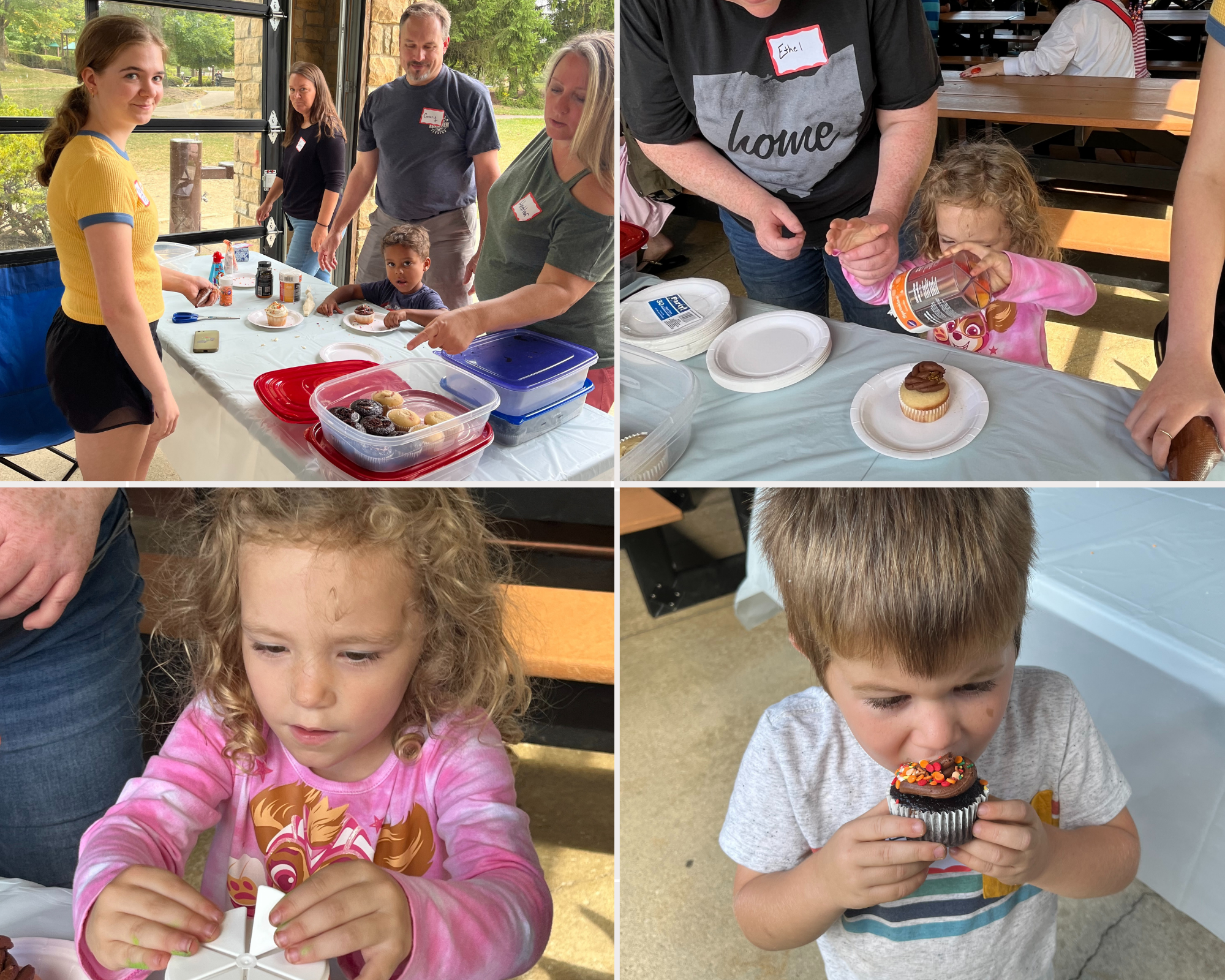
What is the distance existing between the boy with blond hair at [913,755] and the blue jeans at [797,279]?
610 millimetres

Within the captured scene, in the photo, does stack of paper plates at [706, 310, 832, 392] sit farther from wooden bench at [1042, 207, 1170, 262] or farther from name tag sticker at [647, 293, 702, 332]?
wooden bench at [1042, 207, 1170, 262]

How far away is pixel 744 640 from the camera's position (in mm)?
1751

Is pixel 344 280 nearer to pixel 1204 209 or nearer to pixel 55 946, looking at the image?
pixel 55 946

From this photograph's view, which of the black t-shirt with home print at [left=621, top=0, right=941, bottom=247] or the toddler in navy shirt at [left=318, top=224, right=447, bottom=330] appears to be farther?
the black t-shirt with home print at [left=621, top=0, right=941, bottom=247]

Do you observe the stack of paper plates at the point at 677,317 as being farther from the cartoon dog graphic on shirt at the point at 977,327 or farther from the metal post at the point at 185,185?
the metal post at the point at 185,185

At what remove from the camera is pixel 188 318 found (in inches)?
36.0

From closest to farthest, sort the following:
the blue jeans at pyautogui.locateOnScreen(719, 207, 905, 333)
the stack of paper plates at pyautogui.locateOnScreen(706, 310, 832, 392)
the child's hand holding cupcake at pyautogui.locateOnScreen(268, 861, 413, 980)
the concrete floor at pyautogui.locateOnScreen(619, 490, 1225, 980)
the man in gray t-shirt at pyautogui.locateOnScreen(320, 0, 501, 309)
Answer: the child's hand holding cupcake at pyautogui.locateOnScreen(268, 861, 413, 980) < the man in gray t-shirt at pyautogui.locateOnScreen(320, 0, 501, 309) < the stack of paper plates at pyautogui.locateOnScreen(706, 310, 832, 392) < the concrete floor at pyautogui.locateOnScreen(619, 490, 1225, 980) < the blue jeans at pyautogui.locateOnScreen(719, 207, 905, 333)

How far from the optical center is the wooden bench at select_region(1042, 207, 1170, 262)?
2.09m

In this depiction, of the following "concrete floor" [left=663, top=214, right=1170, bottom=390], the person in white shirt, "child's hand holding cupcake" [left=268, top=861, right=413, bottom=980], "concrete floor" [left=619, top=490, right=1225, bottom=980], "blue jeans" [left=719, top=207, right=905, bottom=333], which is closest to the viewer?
"child's hand holding cupcake" [left=268, top=861, right=413, bottom=980]

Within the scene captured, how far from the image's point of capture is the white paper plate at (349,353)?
0.94 metres

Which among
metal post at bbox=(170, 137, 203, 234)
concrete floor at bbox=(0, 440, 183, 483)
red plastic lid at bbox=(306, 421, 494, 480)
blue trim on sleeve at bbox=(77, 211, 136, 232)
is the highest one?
metal post at bbox=(170, 137, 203, 234)

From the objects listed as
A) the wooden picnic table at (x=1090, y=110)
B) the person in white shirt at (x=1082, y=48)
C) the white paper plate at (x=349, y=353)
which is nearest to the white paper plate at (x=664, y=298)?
the white paper plate at (x=349, y=353)

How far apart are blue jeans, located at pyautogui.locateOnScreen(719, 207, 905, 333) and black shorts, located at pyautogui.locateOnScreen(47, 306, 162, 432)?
3.29 ft

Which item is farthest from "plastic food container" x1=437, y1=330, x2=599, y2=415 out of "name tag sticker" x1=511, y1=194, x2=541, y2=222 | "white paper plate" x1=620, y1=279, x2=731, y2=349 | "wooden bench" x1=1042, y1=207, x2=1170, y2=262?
"wooden bench" x1=1042, y1=207, x2=1170, y2=262
